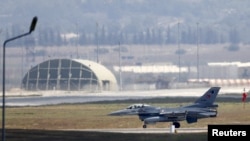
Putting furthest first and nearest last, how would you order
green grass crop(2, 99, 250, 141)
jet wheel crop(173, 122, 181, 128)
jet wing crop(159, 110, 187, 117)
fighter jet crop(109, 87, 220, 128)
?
fighter jet crop(109, 87, 220, 128)
jet wing crop(159, 110, 187, 117)
jet wheel crop(173, 122, 181, 128)
green grass crop(2, 99, 250, 141)

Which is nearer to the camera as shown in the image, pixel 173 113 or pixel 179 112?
pixel 179 112

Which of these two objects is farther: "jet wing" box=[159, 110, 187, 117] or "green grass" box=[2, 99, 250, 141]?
"jet wing" box=[159, 110, 187, 117]

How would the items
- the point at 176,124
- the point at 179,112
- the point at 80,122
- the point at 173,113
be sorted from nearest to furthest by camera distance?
the point at 176,124, the point at 179,112, the point at 173,113, the point at 80,122

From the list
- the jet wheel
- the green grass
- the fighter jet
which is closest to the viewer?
the green grass

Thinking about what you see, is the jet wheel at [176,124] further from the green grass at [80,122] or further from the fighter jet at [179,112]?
the green grass at [80,122]

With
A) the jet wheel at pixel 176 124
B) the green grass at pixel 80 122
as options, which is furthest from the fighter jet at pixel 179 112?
the green grass at pixel 80 122

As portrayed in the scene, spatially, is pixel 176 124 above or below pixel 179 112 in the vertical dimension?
below

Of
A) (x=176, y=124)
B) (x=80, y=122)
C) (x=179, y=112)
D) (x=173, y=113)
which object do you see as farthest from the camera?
(x=80, y=122)

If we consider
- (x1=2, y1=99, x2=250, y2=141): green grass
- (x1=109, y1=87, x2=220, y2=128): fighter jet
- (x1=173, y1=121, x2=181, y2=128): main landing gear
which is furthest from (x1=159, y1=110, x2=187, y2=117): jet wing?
(x1=2, y1=99, x2=250, y2=141): green grass

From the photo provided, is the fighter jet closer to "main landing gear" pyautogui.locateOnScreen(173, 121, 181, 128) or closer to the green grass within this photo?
"main landing gear" pyautogui.locateOnScreen(173, 121, 181, 128)

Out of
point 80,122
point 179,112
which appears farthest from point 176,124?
point 80,122

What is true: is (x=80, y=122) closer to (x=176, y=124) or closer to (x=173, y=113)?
(x=173, y=113)

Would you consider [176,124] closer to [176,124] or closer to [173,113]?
[176,124]

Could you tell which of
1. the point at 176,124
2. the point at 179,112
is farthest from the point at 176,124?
the point at 179,112
